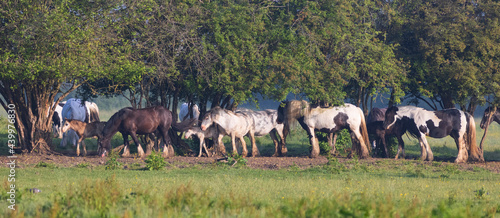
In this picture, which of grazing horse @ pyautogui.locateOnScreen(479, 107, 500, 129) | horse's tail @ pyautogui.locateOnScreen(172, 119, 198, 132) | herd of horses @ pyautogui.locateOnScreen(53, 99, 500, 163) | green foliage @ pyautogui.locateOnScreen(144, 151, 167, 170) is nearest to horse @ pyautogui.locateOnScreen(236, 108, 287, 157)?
herd of horses @ pyautogui.locateOnScreen(53, 99, 500, 163)

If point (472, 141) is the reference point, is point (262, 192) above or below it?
below

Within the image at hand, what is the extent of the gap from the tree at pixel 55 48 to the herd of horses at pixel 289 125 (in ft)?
7.11

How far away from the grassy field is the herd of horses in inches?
118

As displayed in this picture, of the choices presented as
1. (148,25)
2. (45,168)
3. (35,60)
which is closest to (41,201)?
(45,168)

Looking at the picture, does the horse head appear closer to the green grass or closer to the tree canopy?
the tree canopy

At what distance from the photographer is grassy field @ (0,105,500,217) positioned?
9.28m

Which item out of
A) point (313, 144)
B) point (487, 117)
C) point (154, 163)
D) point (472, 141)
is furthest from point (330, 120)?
point (154, 163)

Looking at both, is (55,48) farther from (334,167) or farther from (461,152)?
(461,152)

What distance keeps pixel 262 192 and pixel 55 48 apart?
417 inches

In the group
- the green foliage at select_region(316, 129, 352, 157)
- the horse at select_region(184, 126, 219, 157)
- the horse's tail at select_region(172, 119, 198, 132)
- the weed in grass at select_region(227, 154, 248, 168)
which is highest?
the horse's tail at select_region(172, 119, 198, 132)

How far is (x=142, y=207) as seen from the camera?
381 inches

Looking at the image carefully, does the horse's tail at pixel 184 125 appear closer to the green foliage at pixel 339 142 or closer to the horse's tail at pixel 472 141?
the green foliage at pixel 339 142

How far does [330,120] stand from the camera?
2466 cm

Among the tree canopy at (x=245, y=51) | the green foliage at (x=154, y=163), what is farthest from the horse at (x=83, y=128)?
the green foliage at (x=154, y=163)
